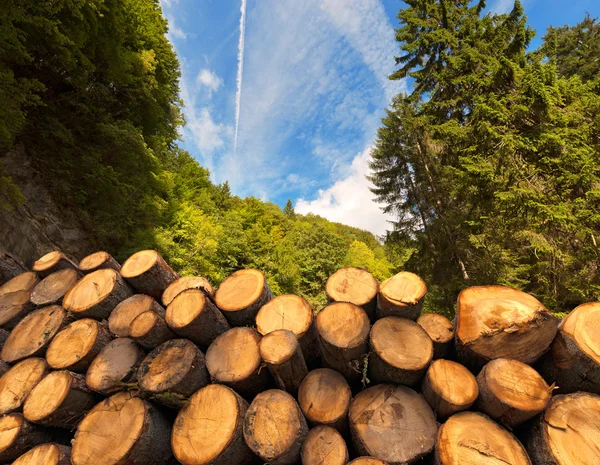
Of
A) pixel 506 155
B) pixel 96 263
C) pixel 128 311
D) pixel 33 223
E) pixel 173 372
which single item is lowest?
pixel 173 372

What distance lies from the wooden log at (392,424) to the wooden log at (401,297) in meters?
0.45

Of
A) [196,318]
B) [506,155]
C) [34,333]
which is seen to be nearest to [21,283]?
[34,333]

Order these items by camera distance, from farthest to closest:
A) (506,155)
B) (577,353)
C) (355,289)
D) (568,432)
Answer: (506,155), (355,289), (577,353), (568,432)

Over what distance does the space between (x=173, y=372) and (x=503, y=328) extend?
204 centimetres

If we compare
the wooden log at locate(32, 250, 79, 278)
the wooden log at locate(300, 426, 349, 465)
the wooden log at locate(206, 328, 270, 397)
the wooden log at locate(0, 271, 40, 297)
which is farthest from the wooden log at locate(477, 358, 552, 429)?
the wooden log at locate(0, 271, 40, 297)

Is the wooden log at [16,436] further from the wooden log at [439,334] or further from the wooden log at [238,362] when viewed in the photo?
the wooden log at [439,334]

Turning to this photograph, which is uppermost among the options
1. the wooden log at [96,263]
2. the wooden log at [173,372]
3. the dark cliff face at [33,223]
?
the dark cliff face at [33,223]

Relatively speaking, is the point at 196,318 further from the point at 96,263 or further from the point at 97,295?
the point at 96,263

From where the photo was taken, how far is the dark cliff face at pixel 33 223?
6152mm

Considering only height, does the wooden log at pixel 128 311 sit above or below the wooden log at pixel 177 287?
below

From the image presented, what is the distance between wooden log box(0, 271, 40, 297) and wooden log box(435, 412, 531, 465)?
3.69 m

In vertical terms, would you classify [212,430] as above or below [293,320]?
below

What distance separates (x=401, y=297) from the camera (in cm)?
183

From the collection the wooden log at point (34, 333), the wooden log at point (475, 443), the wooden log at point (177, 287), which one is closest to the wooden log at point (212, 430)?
the wooden log at point (177, 287)
